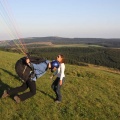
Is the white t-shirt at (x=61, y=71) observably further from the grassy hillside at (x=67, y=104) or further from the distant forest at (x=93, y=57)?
the distant forest at (x=93, y=57)

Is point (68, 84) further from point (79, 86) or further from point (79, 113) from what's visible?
point (79, 113)

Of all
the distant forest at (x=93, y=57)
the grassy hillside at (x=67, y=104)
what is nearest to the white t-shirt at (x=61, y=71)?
the grassy hillside at (x=67, y=104)

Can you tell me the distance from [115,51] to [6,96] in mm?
156765

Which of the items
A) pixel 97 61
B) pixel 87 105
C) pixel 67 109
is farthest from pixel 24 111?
pixel 97 61

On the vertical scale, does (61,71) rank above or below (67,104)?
above

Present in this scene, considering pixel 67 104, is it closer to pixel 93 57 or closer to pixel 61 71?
pixel 61 71

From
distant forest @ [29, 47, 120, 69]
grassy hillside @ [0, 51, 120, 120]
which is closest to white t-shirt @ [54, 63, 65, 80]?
grassy hillside @ [0, 51, 120, 120]

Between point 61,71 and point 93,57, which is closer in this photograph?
point 61,71

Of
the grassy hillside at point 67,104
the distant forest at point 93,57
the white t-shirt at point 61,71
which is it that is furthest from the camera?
the distant forest at point 93,57

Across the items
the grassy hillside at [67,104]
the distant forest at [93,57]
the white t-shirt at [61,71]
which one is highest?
the white t-shirt at [61,71]

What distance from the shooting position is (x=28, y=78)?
38.7 feet

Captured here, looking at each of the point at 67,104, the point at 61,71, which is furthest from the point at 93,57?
the point at 61,71

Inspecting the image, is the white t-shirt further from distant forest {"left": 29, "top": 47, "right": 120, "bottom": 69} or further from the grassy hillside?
distant forest {"left": 29, "top": 47, "right": 120, "bottom": 69}

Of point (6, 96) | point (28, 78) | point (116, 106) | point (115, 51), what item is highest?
point (28, 78)
